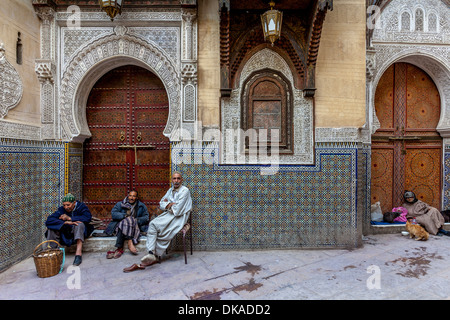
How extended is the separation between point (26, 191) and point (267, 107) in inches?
149

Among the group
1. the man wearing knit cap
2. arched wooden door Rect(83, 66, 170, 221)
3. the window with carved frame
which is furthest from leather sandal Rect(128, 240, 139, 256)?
the window with carved frame

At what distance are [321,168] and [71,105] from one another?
403 cm

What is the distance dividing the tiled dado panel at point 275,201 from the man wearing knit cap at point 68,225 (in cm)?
152

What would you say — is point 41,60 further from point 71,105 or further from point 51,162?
point 51,162

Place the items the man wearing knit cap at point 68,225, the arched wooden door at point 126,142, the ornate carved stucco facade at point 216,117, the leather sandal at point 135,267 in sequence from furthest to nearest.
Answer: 1. the arched wooden door at point 126,142
2. the ornate carved stucco facade at point 216,117
3. the man wearing knit cap at point 68,225
4. the leather sandal at point 135,267

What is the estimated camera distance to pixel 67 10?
3.84 meters

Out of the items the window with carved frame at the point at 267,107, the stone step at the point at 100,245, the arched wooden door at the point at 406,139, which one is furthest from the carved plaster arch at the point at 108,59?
the arched wooden door at the point at 406,139

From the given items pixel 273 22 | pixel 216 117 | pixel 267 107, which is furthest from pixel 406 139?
pixel 216 117

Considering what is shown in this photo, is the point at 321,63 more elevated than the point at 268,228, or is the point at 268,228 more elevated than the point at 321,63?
the point at 321,63

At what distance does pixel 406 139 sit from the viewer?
5.11 meters

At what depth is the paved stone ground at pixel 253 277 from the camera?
8.57ft

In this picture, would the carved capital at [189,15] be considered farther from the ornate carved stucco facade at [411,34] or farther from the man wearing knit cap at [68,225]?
the ornate carved stucco facade at [411,34]

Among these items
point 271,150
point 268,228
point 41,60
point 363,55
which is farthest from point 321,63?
point 41,60

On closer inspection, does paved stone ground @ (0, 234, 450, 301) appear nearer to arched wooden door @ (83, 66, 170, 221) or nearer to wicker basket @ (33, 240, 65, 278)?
wicker basket @ (33, 240, 65, 278)
